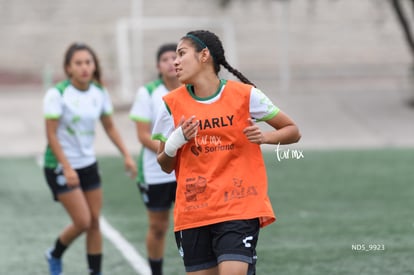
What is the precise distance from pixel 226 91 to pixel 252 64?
93.6 ft

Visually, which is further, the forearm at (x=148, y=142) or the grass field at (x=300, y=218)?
the grass field at (x=300, y=218)

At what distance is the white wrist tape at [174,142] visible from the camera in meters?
5.20

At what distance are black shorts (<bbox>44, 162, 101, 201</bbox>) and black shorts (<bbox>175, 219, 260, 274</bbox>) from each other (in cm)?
240

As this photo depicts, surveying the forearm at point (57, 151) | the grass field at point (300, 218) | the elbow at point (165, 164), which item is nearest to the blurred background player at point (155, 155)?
the forearm at point (57, 151)

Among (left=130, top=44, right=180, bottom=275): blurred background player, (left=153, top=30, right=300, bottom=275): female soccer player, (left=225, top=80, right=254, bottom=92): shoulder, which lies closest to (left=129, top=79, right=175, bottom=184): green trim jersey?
(left=130, top=44, right=180, bottom=275): blurred background player

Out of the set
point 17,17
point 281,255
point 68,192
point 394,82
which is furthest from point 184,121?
point 17,17

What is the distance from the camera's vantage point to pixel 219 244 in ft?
17.3

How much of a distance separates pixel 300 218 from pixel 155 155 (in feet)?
13.0

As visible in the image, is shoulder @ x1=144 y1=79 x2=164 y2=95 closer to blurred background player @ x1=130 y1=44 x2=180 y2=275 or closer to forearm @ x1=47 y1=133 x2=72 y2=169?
blurred background player @ x1=130 y1=44 x2=180 y2=275

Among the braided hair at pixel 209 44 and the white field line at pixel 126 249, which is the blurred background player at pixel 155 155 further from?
the braided hair at pixel 209 44

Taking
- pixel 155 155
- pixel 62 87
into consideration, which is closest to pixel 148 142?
pixel 155 155

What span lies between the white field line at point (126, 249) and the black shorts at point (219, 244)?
287cm

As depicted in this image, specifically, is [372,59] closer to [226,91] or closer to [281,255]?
[281,255]

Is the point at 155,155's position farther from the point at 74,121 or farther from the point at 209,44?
the point at 209,44
